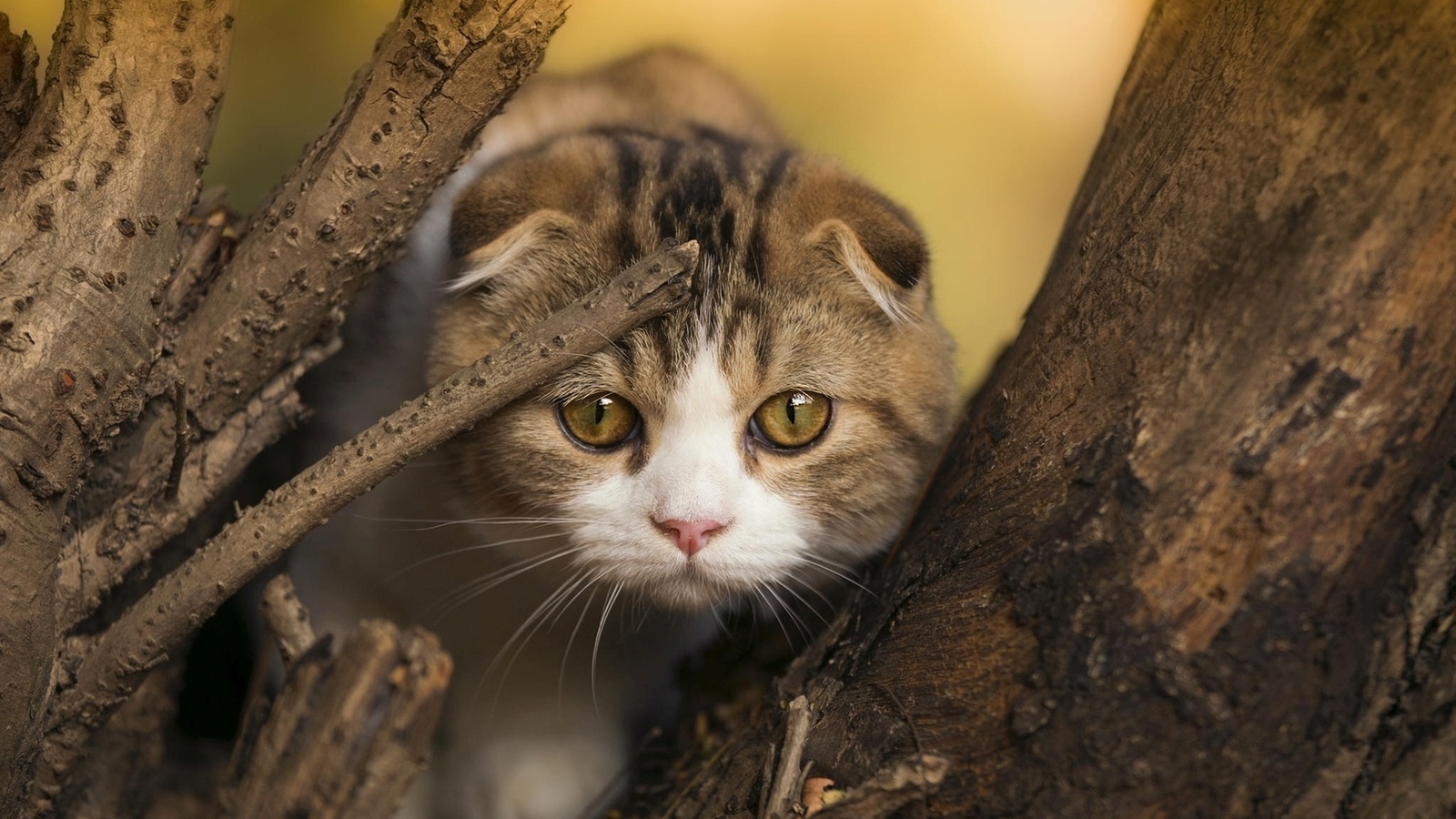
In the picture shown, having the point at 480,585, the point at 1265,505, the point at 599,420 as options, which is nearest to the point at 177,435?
the point at 599,420

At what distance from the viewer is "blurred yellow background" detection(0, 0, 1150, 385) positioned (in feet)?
7.66

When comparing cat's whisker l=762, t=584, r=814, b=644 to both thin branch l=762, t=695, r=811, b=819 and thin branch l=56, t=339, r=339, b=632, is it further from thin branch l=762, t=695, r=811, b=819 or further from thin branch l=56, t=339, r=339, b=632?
thin branch l=56, t=339, r=339, b=632

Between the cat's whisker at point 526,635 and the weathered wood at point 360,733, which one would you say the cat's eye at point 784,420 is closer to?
the cat's whisker at point 526,635

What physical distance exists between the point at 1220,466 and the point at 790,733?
1.82 ft

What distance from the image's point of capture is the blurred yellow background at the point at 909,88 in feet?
7.66

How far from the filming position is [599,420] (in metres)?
1.53

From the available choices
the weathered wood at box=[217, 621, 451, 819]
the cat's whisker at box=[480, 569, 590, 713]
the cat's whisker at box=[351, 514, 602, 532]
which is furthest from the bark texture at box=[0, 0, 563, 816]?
the cat's whisker at box=[480, 569, 590, 713]

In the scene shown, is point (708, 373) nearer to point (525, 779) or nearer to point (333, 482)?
point (333, 482)

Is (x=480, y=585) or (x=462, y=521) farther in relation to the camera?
(x=480, y=585)

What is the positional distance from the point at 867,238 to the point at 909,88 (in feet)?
4.34

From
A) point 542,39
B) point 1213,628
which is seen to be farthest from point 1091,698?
point 542,39

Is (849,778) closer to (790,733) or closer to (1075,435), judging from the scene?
(790,733)

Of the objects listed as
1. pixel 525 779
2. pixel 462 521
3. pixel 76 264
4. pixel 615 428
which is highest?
pixel 76 264

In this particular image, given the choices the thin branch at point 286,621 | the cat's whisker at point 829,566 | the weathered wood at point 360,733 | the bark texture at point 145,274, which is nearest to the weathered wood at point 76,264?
the bark texture at point 145,274
